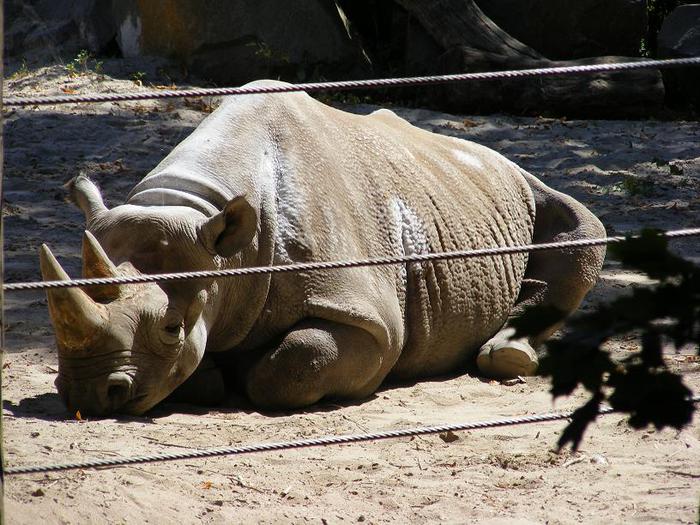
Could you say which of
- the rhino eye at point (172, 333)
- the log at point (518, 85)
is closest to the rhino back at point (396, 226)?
the rhino eye at point (172, 333)

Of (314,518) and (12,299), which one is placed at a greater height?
(314,518)

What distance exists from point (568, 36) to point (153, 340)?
8.46m

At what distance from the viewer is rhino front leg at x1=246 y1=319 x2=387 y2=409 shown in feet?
16.9

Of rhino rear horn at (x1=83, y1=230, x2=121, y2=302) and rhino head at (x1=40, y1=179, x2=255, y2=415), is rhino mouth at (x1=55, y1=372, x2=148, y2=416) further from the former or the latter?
rhino rear horn at (x1=83, y1=230, x2=121, y2=302)

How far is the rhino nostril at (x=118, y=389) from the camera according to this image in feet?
14.9

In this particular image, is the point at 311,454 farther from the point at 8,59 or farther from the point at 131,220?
the point at 8,59

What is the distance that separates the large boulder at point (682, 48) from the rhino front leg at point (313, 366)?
292 inches

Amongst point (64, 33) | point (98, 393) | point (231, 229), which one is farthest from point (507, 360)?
point (64, 33)

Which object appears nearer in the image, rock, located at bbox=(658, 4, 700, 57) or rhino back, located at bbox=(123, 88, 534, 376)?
rhino back, located at bbox=(123, 88, 534, 376)

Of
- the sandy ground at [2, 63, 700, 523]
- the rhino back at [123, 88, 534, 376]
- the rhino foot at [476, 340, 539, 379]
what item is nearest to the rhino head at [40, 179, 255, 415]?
the sandy ground at [2, 63, 700, 523]

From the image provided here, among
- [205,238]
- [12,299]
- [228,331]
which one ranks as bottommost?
[12,299]

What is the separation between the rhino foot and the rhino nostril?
82.7 inches

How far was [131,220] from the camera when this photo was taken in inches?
190

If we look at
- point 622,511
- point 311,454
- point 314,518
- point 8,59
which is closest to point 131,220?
point 311,454
